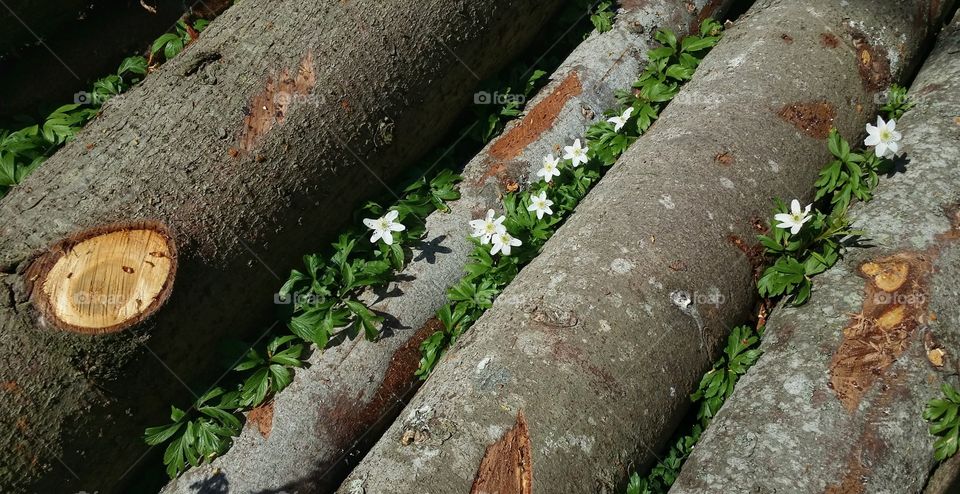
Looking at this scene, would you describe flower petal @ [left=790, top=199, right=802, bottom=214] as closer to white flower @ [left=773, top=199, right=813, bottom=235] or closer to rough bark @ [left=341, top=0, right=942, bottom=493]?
white flower @ [left=773, top=199, right=813, bottom=235]

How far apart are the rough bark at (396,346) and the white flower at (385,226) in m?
0.16

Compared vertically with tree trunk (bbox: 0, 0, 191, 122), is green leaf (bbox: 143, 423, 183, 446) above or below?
below

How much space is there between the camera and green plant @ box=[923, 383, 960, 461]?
2.66m

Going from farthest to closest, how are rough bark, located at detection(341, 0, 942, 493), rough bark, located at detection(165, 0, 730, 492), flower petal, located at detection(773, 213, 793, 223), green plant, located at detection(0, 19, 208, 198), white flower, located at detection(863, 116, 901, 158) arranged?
green plant, located at detection(0, 19, 208, 198)
white flower, located at detection(863, 116, 901, 158)
flower petal, located at detection(773, 213, 793, 223)
rough bark, located at detection(165, 0, 730, 492)
rough bark, located at detection(341, 0, 942, 493)

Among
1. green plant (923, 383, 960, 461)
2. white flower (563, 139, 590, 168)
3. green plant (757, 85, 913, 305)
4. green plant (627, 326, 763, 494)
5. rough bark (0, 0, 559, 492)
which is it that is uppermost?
rough bark (0, 0, 559, 492)

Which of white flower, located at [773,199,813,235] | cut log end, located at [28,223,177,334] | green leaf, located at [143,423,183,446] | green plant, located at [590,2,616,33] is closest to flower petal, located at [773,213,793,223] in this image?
white flower, located at [773,199,813,235]

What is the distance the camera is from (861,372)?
9.00 feet

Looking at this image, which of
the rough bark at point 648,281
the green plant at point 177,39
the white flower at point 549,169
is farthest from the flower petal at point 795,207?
the green plant at point 177,39

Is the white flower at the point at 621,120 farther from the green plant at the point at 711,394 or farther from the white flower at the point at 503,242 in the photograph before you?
the green plant at the point at 711,394

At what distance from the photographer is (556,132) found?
393 cm

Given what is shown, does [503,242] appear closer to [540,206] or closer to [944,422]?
[540,206]

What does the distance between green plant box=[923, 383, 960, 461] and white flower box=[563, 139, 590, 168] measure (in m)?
1.79

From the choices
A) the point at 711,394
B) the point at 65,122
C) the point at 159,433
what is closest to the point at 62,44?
the point at 65,122

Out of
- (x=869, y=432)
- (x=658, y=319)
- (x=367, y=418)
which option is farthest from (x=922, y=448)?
(x=367, y=418)
